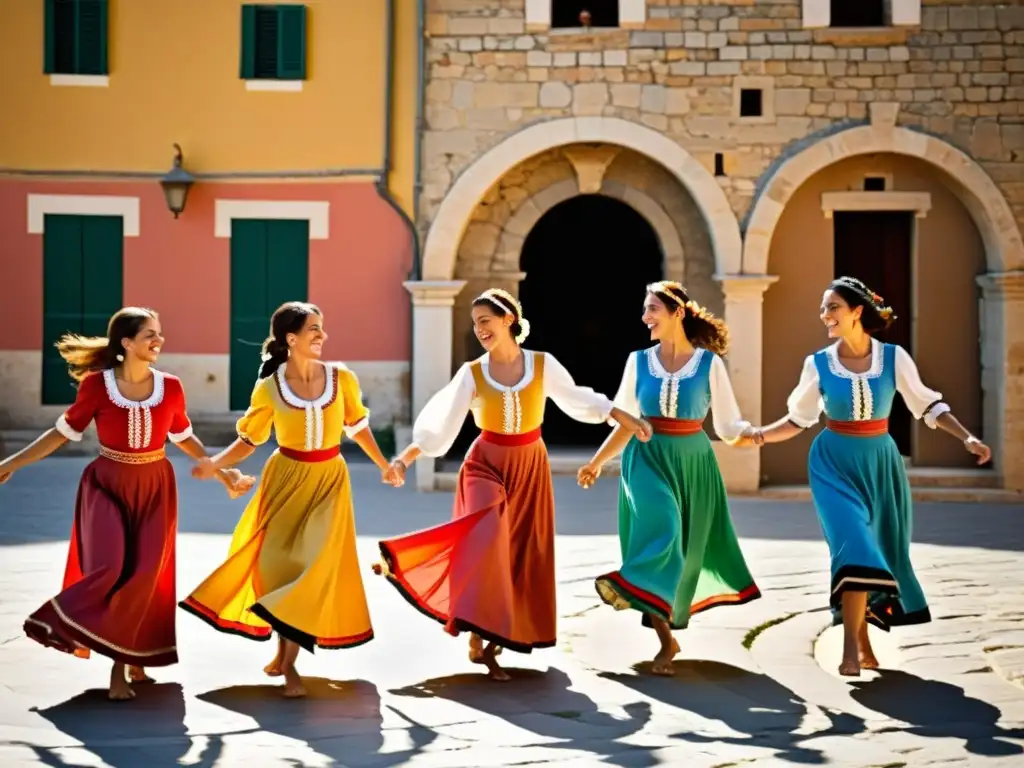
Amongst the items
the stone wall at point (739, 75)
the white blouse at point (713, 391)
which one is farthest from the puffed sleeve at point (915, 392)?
the stone wall at point (739, 75)

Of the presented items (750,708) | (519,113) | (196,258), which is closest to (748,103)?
(519,113)

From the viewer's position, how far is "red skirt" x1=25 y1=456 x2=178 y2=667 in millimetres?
6625

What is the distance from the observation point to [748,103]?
15344 millimetres

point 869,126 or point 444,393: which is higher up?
point 869,126

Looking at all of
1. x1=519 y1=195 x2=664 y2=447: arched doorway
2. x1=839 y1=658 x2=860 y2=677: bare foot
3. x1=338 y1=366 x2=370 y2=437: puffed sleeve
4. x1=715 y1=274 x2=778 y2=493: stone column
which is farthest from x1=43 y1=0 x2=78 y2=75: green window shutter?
x1=839 y1=658 x2=860 y2=677: bare foot

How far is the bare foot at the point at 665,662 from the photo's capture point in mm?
7336

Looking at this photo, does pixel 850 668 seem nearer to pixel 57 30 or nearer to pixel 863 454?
pixel 863 454

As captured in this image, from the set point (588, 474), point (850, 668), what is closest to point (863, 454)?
point (850, 668)

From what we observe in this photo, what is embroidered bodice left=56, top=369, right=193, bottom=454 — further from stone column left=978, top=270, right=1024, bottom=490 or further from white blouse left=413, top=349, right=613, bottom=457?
stone column left=978, top=270, right=1024, bottom=490

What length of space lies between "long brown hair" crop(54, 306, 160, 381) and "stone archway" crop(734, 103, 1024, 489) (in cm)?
908

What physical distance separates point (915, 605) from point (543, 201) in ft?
29.5

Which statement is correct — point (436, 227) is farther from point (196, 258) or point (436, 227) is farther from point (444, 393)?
point (444, 393)

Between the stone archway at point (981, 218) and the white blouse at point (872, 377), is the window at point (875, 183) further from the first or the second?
the white blouse at point (872, 377)

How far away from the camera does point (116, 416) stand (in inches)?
272
